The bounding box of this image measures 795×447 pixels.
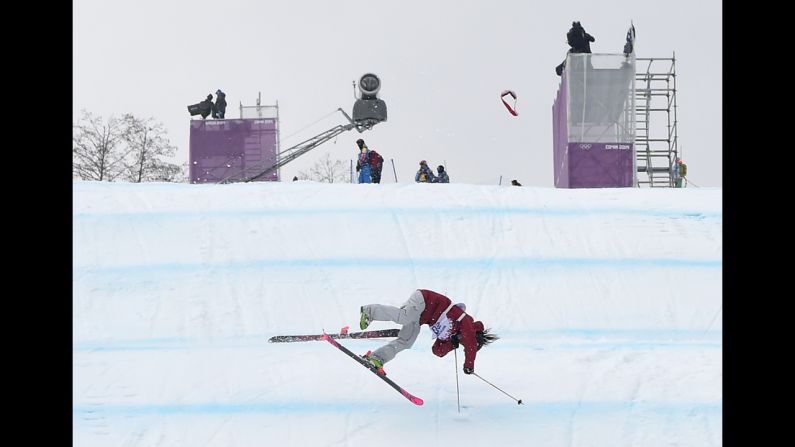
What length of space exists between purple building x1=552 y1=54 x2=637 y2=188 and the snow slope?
11.9ft

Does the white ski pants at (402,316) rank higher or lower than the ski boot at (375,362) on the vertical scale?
higher

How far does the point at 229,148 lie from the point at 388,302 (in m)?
13.6

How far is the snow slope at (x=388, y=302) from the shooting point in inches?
296

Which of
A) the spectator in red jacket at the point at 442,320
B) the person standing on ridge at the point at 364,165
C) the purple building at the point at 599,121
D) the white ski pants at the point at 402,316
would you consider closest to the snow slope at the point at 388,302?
the white ski pants at the point at 402,316

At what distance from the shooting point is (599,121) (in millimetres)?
20031

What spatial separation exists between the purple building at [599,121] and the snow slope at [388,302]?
3.64 meters

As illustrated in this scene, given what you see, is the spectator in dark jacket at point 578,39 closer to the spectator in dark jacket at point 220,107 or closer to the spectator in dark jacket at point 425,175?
the spectator in dark jacket at point 425,175

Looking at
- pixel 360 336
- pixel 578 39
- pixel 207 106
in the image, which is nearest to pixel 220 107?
pixel 207 106

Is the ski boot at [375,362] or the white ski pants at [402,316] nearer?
the white ski pants at [402,316]

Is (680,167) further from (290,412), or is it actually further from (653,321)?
(290,412)

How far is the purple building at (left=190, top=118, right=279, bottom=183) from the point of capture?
2367 centimetres

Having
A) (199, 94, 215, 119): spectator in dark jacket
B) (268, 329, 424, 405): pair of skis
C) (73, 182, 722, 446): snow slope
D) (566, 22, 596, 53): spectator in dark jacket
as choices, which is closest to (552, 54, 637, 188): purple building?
(566, 22, 596, 53): spectator in dark jacket

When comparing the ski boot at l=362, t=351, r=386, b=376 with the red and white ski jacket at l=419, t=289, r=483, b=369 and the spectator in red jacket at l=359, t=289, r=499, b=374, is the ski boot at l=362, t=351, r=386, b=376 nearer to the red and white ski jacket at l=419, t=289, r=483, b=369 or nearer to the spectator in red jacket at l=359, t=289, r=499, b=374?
the spectator in red jacket at l=359, t=289, r=499, b=374
